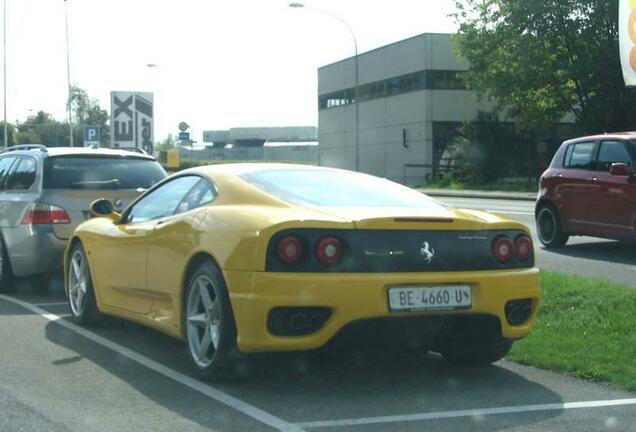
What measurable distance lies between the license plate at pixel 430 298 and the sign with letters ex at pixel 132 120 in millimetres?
16672

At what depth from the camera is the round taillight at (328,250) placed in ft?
17.5

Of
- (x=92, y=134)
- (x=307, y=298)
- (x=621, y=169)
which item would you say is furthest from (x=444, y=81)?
(x=307, y=298)

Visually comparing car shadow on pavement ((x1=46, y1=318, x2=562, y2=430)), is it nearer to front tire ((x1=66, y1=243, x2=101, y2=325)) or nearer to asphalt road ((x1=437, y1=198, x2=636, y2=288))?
front tire ((x1=66, y1=243, x2=101, y2=325))

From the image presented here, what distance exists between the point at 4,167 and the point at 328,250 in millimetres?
7030

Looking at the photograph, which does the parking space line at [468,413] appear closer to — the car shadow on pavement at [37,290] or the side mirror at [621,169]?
the car shadow on pavement at [37,290]

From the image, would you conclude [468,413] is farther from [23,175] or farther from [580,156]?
[580,156]

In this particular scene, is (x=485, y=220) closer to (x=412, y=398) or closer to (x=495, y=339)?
(x=495, y=339)

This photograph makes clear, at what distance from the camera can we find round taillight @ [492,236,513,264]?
5.80 m

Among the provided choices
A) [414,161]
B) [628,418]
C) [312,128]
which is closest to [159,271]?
[628,418]

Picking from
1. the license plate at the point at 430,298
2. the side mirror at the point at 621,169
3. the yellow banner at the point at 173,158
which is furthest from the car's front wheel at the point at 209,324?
the yellow banner at the point at 173,158

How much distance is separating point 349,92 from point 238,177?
182 ft

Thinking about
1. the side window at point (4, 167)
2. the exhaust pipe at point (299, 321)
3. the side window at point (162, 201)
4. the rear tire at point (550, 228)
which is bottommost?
the rear tire at point (550, 228)

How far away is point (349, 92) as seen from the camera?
6116cm

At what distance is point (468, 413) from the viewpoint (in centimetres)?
518
